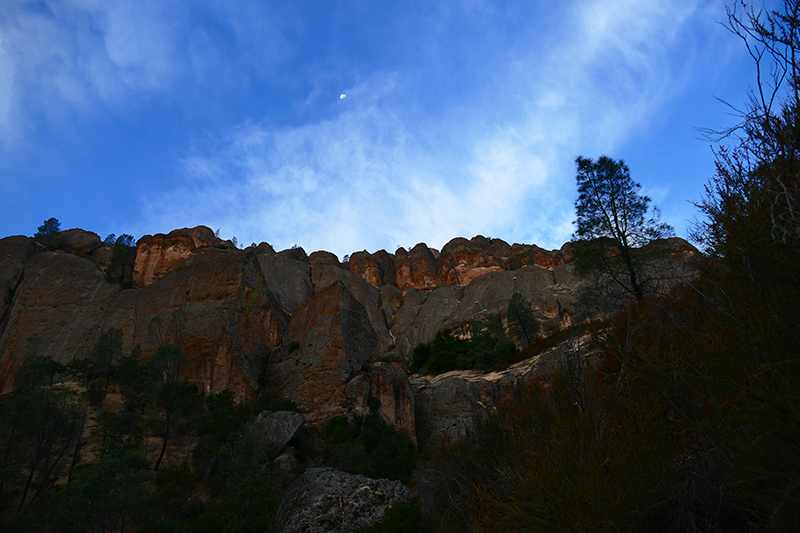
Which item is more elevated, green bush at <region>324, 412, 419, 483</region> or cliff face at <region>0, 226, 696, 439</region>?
cliff face at <region>0, 226, 696, 439</region>

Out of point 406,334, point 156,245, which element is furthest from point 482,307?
point 156,245

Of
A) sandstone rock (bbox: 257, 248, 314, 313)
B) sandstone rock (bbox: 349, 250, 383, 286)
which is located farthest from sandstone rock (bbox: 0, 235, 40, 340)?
sandstone rock (bbox: 349, 250, 383, 286)

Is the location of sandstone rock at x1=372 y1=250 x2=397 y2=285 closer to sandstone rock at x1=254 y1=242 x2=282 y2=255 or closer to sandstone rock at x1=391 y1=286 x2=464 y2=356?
sandstone rock at x1=391 y1=286 x2=464 y2=356

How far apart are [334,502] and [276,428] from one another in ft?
23.9

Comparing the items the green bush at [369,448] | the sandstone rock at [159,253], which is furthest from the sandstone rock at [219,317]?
the sandstone rock at [159,253]

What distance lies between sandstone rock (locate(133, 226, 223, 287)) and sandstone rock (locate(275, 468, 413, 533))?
44082 millimetres

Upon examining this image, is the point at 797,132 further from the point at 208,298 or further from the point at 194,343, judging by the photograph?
the point at 208,298

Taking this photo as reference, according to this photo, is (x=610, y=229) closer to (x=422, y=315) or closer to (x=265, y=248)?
(x=422, y=315)

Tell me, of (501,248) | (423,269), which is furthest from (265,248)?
(501,248)

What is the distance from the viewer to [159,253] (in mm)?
51875

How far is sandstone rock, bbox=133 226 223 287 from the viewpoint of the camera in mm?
50062

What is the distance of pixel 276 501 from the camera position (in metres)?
12.2

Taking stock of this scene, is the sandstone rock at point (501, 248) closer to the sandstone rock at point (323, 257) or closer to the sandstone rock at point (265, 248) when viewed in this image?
the sandstone rock at point (323, 257)

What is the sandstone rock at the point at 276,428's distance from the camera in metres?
16.5
